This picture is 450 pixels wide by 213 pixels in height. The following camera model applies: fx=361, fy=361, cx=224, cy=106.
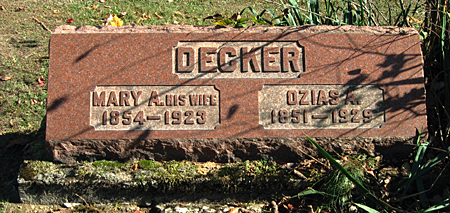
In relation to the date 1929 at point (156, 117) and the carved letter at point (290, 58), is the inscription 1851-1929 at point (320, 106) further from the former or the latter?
the date 1929 at point (156, 117)

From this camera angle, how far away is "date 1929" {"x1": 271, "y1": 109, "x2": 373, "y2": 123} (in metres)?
3.10

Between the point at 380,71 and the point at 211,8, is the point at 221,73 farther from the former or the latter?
the point at 211,8

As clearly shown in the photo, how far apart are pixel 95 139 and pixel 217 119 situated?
1.04 meters

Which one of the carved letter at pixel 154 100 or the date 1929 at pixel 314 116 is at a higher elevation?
the carved letter at pixel 154 100

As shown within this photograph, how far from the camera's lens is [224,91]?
3.12m

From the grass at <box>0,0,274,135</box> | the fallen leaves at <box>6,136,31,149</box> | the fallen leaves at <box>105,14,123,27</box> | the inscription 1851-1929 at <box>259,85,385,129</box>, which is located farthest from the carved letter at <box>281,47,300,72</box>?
the fallen leaves at <box>6,136,31,149</box>

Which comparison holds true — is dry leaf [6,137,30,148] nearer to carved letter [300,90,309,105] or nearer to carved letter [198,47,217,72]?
carved letter [198,47,217,72]

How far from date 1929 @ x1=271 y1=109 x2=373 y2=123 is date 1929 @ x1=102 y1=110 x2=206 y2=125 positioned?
65 cm

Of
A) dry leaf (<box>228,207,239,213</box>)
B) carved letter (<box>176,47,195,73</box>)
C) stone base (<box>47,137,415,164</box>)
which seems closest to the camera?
dry leaf (<box>228,207,239,213</box>)

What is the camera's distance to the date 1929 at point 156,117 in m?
3.05

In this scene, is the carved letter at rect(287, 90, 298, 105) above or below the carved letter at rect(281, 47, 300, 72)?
below

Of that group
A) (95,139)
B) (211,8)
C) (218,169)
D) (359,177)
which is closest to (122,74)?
(95,139)

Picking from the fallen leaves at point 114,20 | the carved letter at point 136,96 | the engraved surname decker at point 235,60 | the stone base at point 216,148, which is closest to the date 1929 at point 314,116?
the stone base at point 216,148

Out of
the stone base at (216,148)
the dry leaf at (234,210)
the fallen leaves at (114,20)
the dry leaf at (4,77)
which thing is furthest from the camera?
the fallen leaves at (114,20)
